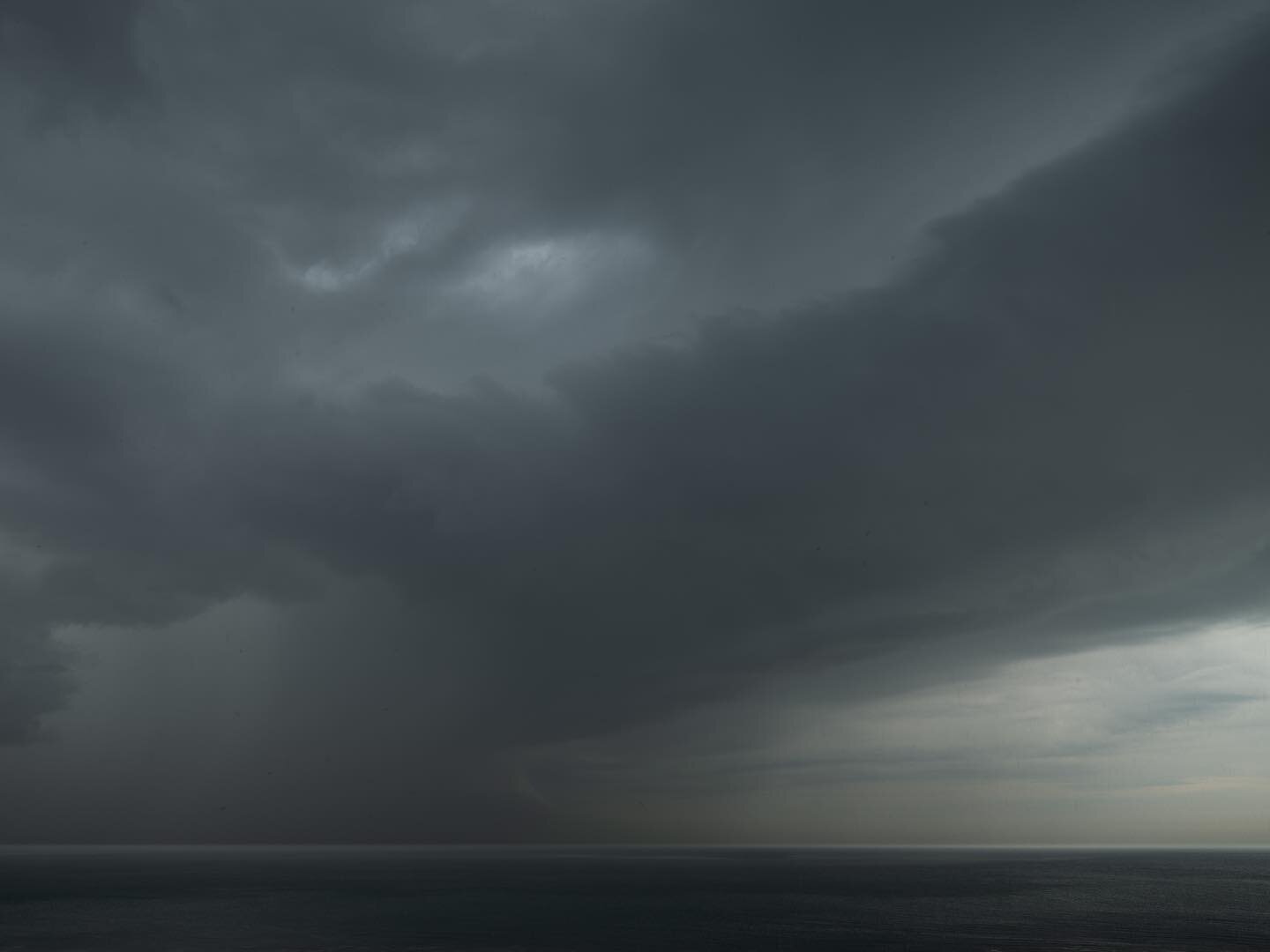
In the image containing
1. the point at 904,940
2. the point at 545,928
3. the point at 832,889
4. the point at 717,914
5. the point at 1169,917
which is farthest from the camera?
the point at 832,889

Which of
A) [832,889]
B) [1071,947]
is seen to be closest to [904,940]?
[1071,947]

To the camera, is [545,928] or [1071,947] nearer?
[1071,947]

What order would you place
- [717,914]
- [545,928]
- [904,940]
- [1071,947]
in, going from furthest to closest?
[717,914] < [545,928] < [904,940] < [1071,947]

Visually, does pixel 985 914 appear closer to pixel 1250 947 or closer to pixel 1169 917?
pixel 1169 917

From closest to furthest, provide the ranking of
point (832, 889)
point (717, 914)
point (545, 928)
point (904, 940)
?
point (904, 940) < point (545, 928) < point (717, 914) < point (832, 889)

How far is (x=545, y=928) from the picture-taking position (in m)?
108

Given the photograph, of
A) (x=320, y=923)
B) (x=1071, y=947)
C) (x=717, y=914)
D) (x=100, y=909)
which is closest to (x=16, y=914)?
(x=100, y=909)

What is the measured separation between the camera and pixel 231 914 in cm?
12388

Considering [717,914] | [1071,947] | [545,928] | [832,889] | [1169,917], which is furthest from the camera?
[832,889]

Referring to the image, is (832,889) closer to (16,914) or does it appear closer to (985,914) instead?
(985,914)

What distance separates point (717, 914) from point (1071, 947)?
56555 mm

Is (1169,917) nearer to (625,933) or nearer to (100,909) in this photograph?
(625,933)

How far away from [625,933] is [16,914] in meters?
89.7

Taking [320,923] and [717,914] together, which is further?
[717,914]
